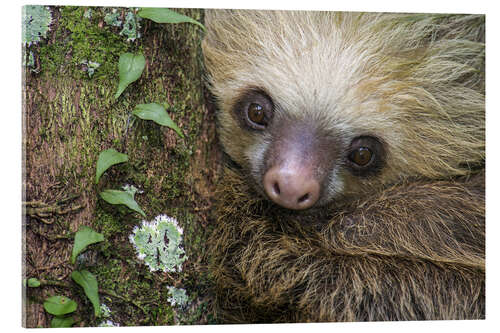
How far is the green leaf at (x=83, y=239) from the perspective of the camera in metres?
2.65

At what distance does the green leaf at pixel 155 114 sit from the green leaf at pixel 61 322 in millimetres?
1056

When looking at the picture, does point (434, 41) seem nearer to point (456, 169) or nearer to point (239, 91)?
point (456, 169)

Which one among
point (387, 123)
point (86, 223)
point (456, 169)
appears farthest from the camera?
point (456, 169)

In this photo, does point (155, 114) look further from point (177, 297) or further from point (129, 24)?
point (177, 297)

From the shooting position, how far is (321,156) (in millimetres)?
2789

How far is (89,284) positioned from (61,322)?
24 cm

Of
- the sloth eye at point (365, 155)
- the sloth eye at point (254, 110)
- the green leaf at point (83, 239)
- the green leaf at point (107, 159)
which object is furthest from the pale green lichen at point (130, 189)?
the sloth eye at point (365, 155)

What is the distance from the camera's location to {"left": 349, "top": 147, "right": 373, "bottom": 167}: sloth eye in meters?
2.91

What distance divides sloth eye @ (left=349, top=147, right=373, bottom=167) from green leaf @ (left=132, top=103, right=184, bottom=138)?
911 millimetres

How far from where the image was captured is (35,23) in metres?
2.73

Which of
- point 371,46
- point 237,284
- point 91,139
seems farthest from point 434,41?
point 91,139

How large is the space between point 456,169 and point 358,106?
0.77 meters

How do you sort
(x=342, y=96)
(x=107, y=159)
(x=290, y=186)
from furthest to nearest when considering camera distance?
(x=342, y=96) < (x=107, y=159) < (x=290, y=186)

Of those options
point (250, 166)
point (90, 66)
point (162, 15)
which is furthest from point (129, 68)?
point (250, 166)
